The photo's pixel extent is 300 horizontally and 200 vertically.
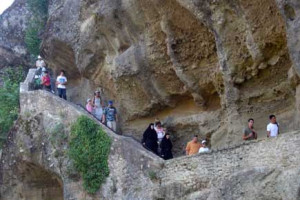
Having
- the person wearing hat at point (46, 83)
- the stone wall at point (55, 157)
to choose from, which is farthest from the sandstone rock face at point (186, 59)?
the stone wall at point (55, 157)

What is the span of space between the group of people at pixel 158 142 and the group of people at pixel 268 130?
7.10ft

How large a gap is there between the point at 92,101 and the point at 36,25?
→ 7254mm

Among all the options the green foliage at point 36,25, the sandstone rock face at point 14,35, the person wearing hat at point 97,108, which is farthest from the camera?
the sandstone rock face at point 14,35

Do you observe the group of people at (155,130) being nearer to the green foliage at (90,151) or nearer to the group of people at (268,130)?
the group of people at (268,130)

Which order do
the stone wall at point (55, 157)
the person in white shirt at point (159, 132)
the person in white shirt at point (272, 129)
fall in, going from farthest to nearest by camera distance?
the person in white shirt at point (159, 132), the stone wall at point (55, 157), the person in white shirt at point (272, 129)

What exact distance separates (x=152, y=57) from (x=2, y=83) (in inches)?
349

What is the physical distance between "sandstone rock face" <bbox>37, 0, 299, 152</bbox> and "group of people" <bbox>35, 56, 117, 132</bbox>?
950 millimetres

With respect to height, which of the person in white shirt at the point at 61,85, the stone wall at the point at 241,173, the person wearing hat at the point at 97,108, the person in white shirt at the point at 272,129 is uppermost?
the person in white shirt at the point at 61,85

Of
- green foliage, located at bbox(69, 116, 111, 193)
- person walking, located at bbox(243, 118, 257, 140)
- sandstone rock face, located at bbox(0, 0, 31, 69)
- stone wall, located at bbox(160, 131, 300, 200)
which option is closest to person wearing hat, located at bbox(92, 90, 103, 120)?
green foliage, located at bbox(69, 116, 111, 193)

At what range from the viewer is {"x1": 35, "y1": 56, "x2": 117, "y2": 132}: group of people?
17.2 metres

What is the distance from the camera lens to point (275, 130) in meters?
13.5

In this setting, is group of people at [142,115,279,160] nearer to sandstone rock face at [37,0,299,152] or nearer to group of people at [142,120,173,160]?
group of people at [142,120,173,160]

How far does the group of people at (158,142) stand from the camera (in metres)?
15.7

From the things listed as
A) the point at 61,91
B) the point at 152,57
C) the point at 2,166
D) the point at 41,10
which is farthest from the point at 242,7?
the point at 41,10
